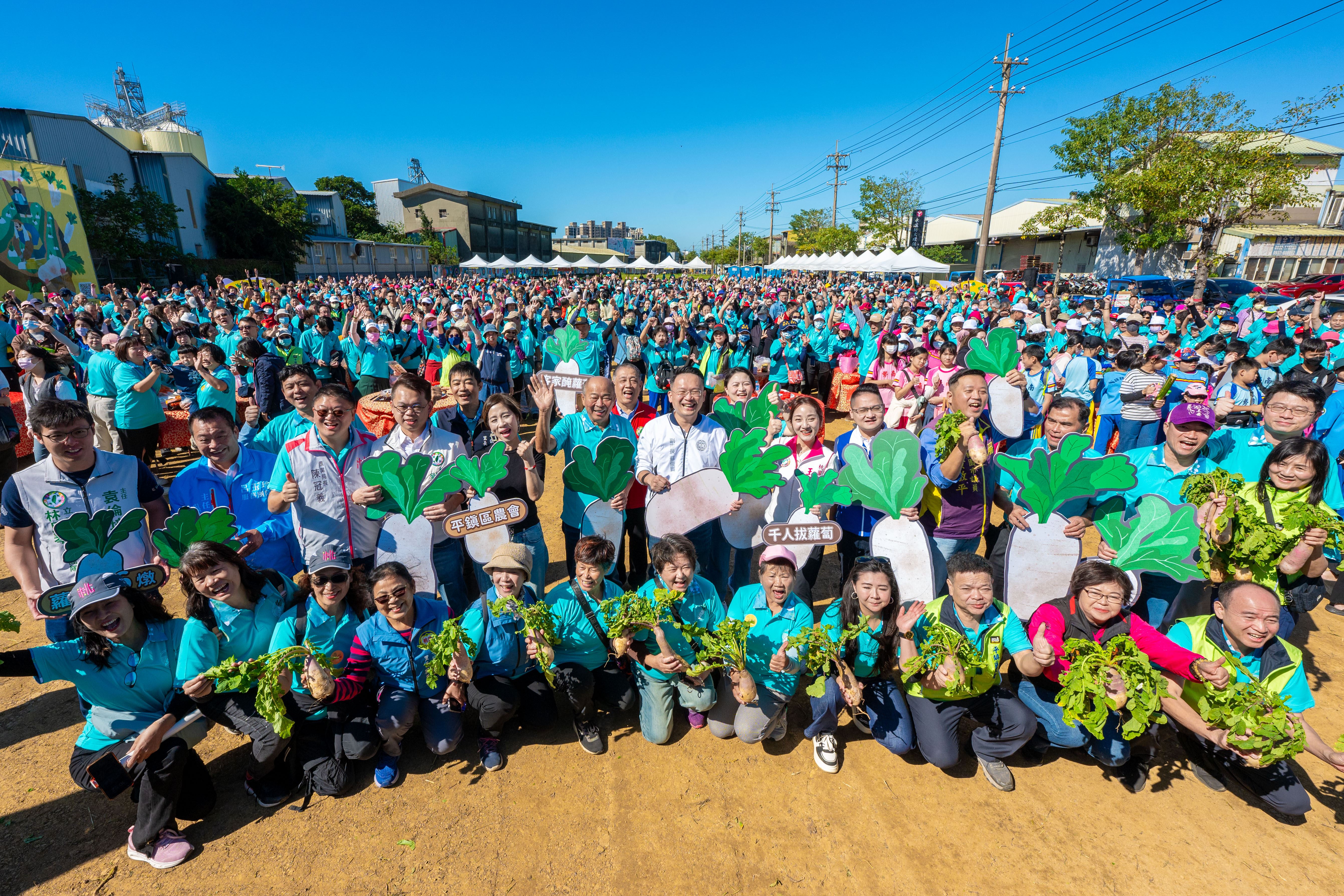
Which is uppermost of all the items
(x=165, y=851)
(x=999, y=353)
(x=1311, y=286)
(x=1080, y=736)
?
(x=1311, y=286)

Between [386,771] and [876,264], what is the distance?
26.3 m

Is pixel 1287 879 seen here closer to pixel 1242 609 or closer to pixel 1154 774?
pixel 1154 774

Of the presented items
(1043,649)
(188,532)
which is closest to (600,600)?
(188,532)

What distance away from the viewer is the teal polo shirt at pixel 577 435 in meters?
3.78

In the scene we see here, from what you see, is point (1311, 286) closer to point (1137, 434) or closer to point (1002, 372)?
point (1137, 434)

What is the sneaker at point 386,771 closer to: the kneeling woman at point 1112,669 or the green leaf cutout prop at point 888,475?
the green leaf cutout prop at point 888,475

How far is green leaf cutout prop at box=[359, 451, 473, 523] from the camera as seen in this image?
3139 mm

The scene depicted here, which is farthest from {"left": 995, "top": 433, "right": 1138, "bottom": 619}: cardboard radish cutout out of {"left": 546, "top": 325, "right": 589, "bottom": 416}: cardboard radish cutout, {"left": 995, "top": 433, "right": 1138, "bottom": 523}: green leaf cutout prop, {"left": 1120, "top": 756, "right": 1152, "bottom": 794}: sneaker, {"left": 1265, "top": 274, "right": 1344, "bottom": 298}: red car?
{"left": 1265, "top": 274, "right": 1344, "bottom": 298}: red car

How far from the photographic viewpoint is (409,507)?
321cm

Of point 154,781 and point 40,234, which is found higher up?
point 40,234

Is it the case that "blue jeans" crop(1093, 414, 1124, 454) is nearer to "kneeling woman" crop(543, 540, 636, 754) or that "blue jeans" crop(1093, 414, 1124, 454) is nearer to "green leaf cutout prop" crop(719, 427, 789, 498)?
"green leaf cutout prop" crop(719, 427, 789, 498)

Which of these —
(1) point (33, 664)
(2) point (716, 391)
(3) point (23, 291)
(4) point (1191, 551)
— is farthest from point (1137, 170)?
(3) point (23, 291)

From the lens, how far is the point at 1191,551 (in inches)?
115

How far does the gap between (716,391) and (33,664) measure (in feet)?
21.8
